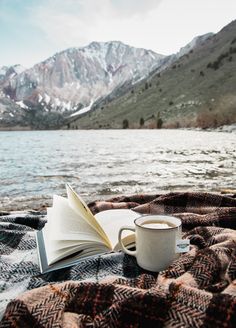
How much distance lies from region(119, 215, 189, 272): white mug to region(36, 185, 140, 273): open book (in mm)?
144

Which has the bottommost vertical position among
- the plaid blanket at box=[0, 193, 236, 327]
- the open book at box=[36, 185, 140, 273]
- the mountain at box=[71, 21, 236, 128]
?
the plaid blanket at box=[0, 193, 236, 327]

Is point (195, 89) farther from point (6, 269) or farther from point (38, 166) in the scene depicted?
point (6, 269)

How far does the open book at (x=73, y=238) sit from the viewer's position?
1838 mm

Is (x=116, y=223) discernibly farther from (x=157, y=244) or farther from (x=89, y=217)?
(x=157, y=244)

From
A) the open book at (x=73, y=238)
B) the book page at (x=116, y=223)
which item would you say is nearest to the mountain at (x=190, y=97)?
the book page at (x=116, y=223)

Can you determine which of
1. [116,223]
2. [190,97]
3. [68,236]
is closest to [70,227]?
[68,236]

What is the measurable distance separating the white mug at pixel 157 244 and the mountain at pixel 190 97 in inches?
1787

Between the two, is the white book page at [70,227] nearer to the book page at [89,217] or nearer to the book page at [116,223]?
the book page at [89,217]

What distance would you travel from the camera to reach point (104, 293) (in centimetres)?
149

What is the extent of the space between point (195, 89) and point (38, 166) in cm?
6230

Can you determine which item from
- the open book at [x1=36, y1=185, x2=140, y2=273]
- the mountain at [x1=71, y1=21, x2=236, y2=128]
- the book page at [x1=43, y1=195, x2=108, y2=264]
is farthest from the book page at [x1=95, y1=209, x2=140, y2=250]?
the mountain at [x1=71, y1=21, x2=236, y2=128]

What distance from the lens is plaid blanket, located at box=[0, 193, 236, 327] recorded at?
130 centimetres

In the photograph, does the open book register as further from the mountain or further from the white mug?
the mountain

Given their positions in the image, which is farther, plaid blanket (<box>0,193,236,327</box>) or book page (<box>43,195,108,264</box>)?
book page (<box>43,195,108,264</box>)
